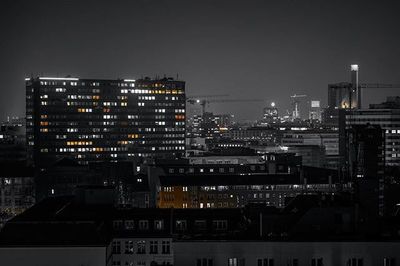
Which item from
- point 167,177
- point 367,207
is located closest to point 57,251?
point 367,207

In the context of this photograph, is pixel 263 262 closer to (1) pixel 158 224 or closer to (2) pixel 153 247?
(2) pixel 153 247

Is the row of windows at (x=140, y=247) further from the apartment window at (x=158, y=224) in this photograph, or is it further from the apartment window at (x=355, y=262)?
the apartment window at (x=355, y=262)

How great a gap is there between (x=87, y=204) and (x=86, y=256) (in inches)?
396

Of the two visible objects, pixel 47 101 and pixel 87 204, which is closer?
pixel 87 204

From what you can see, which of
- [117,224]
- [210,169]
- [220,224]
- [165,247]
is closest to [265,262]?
[165,247]

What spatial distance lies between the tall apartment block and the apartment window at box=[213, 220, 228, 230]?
304ft

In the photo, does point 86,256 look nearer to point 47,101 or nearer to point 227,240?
point 227,240

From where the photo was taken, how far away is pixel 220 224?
45531 mm

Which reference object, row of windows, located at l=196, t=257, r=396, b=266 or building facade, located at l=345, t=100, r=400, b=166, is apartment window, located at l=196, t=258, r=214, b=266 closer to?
row of windows, located at l=196, t=257, r=396, b=266

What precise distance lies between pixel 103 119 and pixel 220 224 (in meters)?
100

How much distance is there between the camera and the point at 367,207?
4200 cm

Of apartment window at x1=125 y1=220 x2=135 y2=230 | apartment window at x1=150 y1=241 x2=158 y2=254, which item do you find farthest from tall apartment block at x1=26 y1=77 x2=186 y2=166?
apartment window at x1=150 y1=241 x2=158 y2=254

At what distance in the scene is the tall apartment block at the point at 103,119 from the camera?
13900 cm

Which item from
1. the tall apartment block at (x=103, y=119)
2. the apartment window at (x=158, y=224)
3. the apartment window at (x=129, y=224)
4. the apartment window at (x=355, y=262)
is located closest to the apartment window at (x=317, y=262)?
the apartment window at (x=355, y=262)
